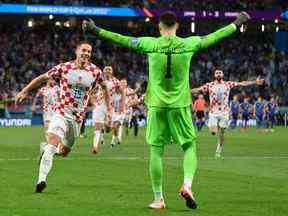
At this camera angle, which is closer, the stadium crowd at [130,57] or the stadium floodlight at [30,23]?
the stadium crowd at [130,57]

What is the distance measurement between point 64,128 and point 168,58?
130 inches

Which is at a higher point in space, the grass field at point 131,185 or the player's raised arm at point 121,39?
the player's raised arm at point 121,39

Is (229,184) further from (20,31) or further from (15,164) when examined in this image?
(20,31)

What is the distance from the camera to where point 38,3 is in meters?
63.3

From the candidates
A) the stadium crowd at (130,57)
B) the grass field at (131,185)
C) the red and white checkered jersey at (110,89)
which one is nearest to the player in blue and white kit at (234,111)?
the stadium crowd at (130,57)

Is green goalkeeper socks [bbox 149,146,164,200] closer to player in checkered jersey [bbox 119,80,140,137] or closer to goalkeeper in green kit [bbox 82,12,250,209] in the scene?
goalkeeper in green kit [bbox 82,12,250,209]

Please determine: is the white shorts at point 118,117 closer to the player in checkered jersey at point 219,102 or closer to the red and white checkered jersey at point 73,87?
the player in checkered jersey at point 219,102

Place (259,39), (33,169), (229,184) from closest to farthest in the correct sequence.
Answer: (229,184), (33,169), (259,39)

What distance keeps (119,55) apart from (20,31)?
24.7ft

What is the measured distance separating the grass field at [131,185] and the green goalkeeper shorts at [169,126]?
0.95 metres

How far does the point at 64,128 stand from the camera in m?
14.9

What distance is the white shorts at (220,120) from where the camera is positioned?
28.7m

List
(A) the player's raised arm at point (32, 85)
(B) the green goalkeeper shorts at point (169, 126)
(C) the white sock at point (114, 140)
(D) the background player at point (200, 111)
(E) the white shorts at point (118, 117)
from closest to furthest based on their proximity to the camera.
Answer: (B) the green goalkeeper shorts at point (169, 126) < (A) the player's raised arm at point (32, 85) < (C) the white sock at point (114, 140) < (E) the white shorts at point (118, 117) < (D) the background player at point (200, 111)

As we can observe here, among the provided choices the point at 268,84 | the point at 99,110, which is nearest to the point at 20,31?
the point at 268,84
